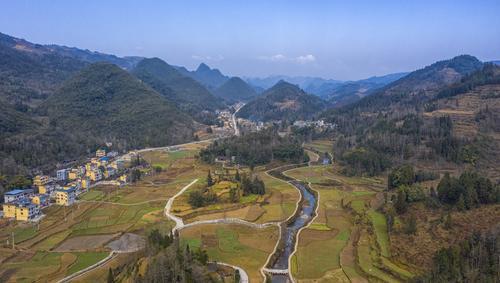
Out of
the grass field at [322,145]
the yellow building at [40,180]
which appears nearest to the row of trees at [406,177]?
the grass field at [322,145]

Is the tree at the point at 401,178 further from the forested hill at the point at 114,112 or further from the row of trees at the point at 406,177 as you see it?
the forested hill at the point at 114,112

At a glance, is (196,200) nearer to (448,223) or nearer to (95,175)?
(95,175)

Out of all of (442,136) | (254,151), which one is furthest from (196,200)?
(442,136)

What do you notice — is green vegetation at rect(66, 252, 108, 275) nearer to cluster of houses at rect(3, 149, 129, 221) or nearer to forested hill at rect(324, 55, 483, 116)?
cluster of houses at rect(3, 149, 129, 221)

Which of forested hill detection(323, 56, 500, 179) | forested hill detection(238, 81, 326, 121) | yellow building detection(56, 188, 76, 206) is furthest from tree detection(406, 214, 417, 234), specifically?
forested hill detection(238, 81, 326, 121)

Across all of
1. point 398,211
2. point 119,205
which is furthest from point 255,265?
point 119,205

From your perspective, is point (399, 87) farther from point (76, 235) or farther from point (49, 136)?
point (76, 235)
